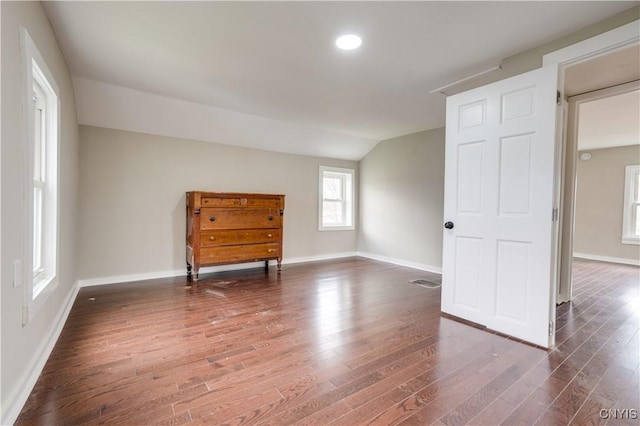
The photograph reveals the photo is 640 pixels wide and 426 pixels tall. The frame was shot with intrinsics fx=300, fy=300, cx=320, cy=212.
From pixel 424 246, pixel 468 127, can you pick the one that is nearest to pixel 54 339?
pixel 468 127

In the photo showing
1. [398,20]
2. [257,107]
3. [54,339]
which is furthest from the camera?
[257,107]

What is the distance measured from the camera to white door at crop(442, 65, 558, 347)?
2.31 metres

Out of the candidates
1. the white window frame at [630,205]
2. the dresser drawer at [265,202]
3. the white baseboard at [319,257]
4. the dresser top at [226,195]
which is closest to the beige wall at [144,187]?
the dresser top at [226,195]

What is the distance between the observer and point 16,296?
154 centimetres

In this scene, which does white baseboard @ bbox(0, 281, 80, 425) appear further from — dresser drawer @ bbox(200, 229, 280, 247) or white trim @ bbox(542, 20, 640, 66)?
white trim @ bbox(542, 20, 640, 66)

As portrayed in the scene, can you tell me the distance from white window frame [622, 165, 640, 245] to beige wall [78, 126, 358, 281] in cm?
700

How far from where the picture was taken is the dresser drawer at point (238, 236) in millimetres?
4137

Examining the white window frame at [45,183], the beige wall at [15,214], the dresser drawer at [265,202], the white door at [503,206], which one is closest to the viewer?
the beige wall at [15,214]

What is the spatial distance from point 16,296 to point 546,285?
3.38 m

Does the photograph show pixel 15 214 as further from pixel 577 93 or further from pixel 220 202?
pixel 577 93

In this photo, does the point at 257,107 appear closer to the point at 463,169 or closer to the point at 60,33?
the point at 60,33

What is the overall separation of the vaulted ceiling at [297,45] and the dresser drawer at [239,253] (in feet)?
6.46

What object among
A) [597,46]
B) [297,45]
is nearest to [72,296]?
[297,45]

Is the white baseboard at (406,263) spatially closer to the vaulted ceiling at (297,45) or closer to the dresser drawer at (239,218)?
the dresser drawer at (239,218)
